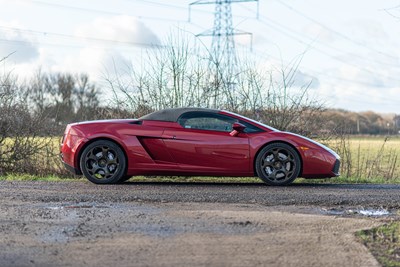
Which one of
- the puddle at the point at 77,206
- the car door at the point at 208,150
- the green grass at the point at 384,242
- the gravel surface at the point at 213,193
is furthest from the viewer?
the car door at the point at 208,150

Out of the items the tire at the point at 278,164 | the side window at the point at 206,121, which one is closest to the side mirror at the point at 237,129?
the side window at the point at 206,121

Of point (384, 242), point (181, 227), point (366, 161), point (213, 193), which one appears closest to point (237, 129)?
point (213, 193)

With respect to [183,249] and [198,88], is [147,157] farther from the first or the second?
[198,88]

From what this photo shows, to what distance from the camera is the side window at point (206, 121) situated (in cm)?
1082

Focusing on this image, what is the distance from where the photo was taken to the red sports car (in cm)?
1063

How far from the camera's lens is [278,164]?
35.2 feet

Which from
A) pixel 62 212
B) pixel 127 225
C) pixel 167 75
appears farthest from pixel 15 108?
pixel 127 225

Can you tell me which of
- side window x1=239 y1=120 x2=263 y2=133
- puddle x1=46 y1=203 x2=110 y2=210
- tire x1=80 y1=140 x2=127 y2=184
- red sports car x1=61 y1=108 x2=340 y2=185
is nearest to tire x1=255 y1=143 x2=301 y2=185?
red sports car x1=61 y1=108 x2=340 y2=185

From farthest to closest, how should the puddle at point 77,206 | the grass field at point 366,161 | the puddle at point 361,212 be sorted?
1. the grass field at point 366,161
2. the puddle at point 77,206
3. the puddle at point 361,212

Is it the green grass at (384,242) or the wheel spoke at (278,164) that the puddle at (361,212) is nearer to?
the green grass at (384,242)

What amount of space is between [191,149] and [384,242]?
5.03 meters

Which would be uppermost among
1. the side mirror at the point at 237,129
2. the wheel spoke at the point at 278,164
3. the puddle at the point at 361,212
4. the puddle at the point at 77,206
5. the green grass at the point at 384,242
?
the side mirror at the point at 237,129

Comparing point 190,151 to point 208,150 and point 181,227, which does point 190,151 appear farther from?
point 181,227

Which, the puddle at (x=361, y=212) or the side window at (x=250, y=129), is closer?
the puddle at (x=361, y=212)
